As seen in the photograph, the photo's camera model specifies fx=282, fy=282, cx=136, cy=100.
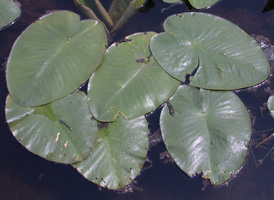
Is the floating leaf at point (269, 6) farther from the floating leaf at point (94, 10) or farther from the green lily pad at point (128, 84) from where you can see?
the floating leaf at point (94, 10)

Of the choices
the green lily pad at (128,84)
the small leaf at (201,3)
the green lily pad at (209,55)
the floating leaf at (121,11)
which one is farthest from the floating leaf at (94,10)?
the small leaf at (201,3)

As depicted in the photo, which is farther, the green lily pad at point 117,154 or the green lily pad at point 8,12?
the green lily pad at point 8,12

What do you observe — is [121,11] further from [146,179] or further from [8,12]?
[146,179]

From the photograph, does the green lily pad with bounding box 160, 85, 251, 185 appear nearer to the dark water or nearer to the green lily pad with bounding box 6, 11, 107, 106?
the dark water

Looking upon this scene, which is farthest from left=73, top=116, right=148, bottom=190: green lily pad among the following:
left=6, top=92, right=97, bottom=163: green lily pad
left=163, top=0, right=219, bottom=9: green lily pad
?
left=163, top=0, right=219, bottom=9: green lily pad

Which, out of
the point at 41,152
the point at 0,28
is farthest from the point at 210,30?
the point at 0,28
